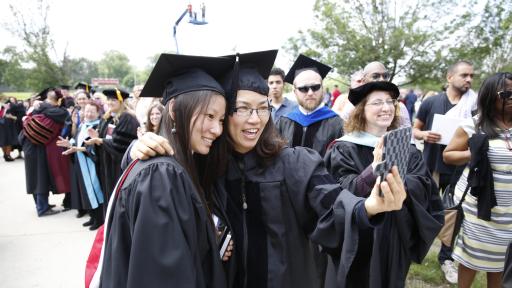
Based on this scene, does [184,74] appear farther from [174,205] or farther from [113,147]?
[113,147]

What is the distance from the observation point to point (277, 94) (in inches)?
205

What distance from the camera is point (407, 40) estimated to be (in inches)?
445

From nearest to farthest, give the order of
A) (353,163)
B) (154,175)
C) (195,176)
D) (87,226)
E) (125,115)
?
(154,175) < (195,176) < (353,163) < (125,115) < (87,226)

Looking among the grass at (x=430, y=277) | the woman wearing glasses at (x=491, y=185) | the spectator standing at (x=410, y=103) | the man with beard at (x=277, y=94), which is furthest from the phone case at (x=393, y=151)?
the spectator standing at (x=410, y=103)

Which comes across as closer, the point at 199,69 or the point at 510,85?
the point at 199,69

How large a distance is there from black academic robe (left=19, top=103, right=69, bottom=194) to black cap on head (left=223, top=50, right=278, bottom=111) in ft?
18.4

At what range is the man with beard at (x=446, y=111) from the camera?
410 centimetres

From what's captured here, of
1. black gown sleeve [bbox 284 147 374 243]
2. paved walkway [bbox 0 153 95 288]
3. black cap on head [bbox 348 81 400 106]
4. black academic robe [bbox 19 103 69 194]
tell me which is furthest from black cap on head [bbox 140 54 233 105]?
black academic robe [bbox 19 103 69 194]

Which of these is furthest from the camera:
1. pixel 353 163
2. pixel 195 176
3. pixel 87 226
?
pixel 87 226

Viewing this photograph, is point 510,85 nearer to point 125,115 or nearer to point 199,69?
point 199,69

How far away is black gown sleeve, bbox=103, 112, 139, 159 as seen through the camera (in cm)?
486

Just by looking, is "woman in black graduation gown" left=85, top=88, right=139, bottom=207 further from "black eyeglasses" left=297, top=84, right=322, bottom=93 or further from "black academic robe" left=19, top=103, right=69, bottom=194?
"black eyeglasses" left=297, top=84, right=322, bottom=93

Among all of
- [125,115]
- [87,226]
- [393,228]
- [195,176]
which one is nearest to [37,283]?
[87,226]

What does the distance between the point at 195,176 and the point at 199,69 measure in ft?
1.76
